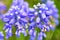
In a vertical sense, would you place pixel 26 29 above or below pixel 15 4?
below

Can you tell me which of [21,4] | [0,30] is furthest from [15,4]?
[0,30]

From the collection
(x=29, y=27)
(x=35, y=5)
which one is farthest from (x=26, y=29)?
(x=35, y=5)

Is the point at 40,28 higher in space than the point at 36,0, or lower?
lower

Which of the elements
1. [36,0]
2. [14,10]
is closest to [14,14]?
[14,10]

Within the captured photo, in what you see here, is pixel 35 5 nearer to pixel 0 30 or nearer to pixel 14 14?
pixel 14 14

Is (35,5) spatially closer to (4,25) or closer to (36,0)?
(36,0)

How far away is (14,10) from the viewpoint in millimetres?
901

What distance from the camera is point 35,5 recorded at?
2.94 feet

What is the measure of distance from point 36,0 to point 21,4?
7 cm

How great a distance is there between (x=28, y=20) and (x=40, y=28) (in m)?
0.07

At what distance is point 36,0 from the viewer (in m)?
0.93

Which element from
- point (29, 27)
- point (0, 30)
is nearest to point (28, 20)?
point (29, 27)

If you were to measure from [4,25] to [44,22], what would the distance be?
7.6 inches

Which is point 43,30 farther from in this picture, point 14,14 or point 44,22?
point 14,14
